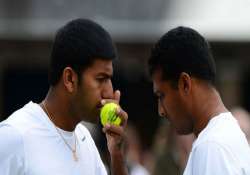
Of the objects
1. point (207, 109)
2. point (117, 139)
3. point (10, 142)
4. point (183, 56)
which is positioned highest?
point (183, 56)

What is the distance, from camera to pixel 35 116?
5020mm

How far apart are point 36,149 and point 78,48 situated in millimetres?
522

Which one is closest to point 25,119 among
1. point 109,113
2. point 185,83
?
point 109,113

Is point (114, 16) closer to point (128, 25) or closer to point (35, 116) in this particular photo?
point (128, 25)

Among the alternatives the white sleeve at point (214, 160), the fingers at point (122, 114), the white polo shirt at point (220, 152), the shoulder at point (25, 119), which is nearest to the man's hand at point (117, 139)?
the fingers at point (122, 114)

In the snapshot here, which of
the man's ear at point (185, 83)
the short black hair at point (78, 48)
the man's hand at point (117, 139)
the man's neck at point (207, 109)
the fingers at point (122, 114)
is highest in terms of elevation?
the short black hair at point (78, 48)

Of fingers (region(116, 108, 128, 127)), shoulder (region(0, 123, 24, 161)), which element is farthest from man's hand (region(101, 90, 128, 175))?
shoulder (region(0, 123, 24, 161))

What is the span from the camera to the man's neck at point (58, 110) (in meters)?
5.07

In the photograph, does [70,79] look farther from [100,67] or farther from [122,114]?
[122,114]

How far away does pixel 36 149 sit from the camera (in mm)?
4891

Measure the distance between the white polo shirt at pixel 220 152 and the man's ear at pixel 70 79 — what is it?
30.1 inches

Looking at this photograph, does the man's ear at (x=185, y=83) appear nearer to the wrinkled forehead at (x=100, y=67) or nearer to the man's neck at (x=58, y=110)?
the wrinkled forehead at (x=100, y=67)

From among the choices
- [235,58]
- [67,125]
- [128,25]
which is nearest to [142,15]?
[128,25]

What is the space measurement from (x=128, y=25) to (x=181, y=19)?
70 cm
